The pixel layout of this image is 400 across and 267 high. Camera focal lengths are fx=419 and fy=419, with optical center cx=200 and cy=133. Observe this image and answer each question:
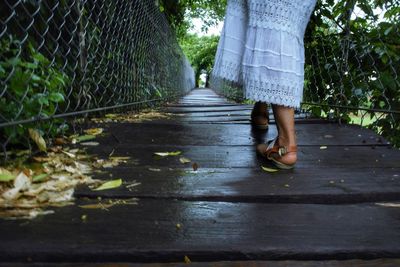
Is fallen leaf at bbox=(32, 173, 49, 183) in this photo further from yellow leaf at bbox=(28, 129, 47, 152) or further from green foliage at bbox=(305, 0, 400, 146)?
green foliage at bbox=(305, 0, 400, 146)

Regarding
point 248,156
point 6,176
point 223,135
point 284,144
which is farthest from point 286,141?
point 6,176

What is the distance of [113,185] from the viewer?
1447 mm

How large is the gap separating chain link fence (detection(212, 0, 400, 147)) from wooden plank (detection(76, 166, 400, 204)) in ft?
3.74

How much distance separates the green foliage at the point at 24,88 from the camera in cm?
156

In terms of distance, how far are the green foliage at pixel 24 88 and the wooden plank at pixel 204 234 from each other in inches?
22.3

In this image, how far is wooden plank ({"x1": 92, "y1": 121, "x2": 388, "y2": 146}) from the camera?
95.3 inches

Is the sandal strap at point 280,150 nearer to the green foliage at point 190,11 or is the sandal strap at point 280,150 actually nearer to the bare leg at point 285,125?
the bare leg at point 285,125

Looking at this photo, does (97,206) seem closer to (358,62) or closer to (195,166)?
(195,166)

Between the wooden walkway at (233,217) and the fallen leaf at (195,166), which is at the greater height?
the fallen leaf at (195,166)

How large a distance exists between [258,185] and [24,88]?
0.95 m

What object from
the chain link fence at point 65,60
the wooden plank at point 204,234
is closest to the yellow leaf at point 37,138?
the chain link fence at point 65,60

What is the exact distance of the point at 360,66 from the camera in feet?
10.3

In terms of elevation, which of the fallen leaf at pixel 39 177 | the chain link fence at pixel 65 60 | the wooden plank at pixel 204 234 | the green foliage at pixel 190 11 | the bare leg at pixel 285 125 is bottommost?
the wooden plank at pixel 204 234

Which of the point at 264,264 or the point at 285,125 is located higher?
the point at 285,125
